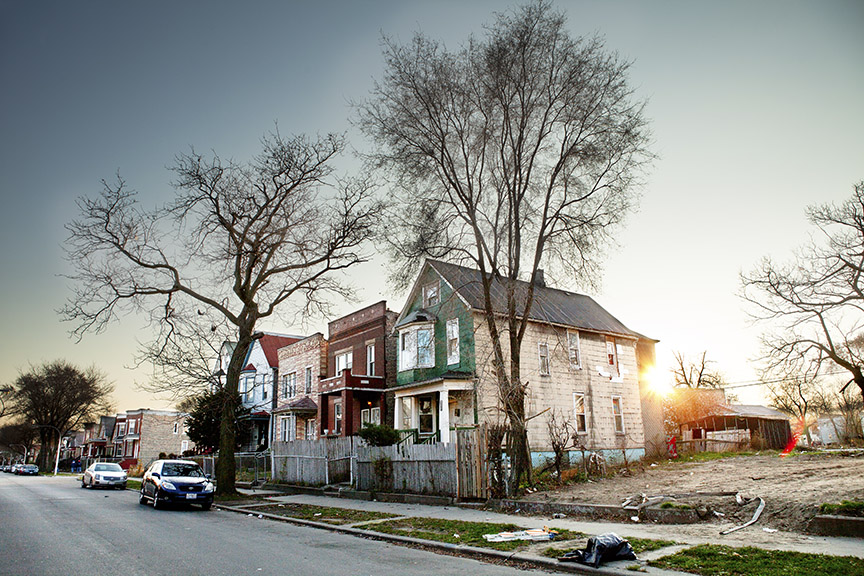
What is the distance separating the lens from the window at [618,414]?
2816 cm

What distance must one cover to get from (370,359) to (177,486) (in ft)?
46.8

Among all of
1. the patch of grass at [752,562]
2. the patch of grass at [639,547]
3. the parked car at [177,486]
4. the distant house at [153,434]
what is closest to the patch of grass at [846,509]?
the patch of grass at [752,562]

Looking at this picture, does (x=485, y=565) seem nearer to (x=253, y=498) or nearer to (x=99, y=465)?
(x=253, y=498)

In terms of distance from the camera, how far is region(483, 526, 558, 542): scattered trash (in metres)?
10.2

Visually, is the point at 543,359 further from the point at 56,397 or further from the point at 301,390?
the point at 56,397

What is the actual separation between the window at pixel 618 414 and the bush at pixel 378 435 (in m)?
13.4

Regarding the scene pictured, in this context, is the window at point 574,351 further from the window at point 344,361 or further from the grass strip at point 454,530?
the grass strip at point 454,530

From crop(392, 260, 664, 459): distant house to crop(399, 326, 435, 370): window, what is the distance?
0.05 meters

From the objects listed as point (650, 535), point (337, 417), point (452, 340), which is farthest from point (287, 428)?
point (650, 535)

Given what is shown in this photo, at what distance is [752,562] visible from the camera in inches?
290

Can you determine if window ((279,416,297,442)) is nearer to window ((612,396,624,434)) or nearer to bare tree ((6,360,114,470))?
window ((612,396,624,434))

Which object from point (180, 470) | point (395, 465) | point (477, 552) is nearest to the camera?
point (477, 552)

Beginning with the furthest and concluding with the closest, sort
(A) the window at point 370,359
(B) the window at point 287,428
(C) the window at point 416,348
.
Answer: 1. (B) the window at point 287,428
2. (A) the window at point 370,359
3. (C) the window at point 416,348

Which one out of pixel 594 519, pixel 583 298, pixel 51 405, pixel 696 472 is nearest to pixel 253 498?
pixel 594 519
